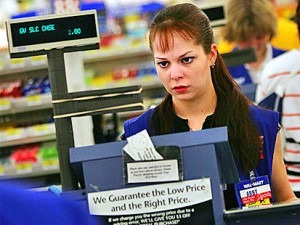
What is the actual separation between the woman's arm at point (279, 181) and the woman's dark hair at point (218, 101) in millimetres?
102

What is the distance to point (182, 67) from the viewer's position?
7.66 ft

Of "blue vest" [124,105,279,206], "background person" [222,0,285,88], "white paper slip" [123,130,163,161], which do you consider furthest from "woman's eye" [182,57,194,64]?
"background person" [222,0,285,88]

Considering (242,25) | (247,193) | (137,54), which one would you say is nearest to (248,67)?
(242,25)

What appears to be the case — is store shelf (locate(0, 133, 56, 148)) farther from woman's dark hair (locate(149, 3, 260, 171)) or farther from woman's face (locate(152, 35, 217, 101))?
woman's face (locate(152, 35, 217, 101))

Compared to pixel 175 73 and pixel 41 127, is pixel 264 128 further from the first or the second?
pixel 41 127

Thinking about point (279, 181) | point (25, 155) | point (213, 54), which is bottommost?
point (25, 155)

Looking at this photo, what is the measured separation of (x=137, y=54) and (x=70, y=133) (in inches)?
195

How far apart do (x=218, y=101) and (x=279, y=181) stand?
0.35 m

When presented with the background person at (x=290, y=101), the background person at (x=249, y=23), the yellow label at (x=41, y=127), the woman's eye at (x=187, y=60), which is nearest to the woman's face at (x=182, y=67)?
the woman's eye at (x=187, y=60)

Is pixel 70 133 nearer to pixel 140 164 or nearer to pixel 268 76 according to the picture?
pixel 140 164

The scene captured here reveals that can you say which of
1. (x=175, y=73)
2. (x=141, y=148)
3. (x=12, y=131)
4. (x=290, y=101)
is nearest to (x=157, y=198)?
(x=141, y=148)

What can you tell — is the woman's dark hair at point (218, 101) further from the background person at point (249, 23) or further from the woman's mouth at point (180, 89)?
the background person at point (249, 23)

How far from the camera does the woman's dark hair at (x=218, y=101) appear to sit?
2.33 metres

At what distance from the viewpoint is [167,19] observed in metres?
2.34
